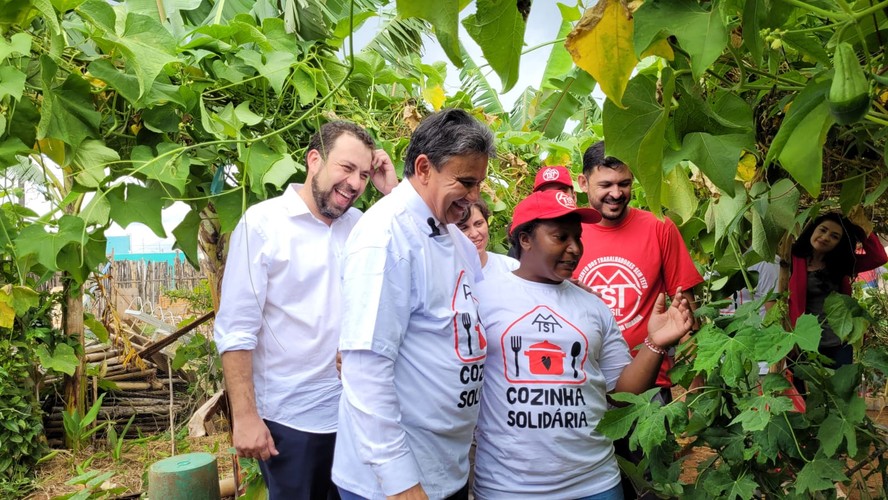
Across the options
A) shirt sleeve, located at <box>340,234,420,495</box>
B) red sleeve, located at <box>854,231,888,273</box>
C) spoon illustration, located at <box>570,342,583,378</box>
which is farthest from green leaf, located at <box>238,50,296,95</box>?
red sleeve, located at <box>854,231,888,273</box>

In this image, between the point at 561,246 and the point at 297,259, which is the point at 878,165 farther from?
the point at 297,259

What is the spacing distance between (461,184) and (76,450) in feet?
14.2

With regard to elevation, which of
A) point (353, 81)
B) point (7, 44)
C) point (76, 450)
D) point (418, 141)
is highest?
point (353, 81)

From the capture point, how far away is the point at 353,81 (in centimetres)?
229

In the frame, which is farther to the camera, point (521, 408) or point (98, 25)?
point (521, 408)

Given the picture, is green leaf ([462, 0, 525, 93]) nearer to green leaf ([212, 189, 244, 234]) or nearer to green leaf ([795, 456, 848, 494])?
green leaf ([795, 456, 848, 494])

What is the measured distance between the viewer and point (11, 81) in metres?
1.39

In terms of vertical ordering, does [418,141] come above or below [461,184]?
above

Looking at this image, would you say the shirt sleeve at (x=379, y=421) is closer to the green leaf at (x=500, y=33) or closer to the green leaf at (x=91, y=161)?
the green leaf at (x=91, y=161)

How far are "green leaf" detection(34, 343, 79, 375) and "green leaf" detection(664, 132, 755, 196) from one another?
4409mm

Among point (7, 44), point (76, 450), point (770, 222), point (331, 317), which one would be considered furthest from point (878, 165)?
point (76, 450)

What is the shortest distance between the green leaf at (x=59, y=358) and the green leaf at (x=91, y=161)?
10.3 feet

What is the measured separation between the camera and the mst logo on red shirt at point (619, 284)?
7.29 ft

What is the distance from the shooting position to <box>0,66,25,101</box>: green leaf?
138 centimetres
